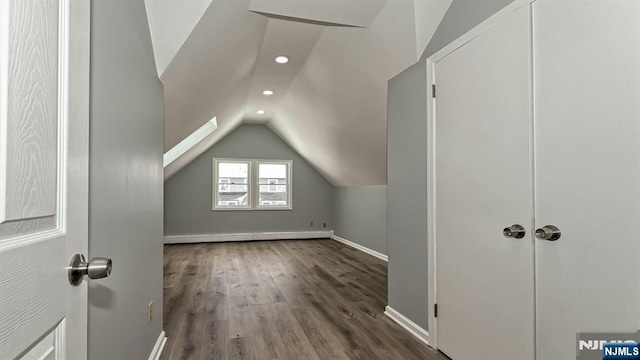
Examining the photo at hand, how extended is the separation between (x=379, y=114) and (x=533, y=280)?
90.0 inches

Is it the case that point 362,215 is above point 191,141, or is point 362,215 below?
below

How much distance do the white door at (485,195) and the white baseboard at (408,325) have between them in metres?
0.14

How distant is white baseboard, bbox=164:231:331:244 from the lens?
21.2ft

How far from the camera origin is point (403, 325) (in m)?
2.54

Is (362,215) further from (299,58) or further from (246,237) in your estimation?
(299,58)

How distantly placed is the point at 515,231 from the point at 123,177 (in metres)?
1.82

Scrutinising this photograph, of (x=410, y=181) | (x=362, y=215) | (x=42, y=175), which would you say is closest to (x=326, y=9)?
(x=410, y=181)

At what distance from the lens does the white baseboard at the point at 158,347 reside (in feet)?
6.52

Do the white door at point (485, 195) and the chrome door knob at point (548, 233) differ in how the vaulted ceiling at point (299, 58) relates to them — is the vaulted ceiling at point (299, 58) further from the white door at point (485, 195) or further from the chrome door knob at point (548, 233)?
the chrome door knob at point (548, 233)

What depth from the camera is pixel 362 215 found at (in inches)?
233

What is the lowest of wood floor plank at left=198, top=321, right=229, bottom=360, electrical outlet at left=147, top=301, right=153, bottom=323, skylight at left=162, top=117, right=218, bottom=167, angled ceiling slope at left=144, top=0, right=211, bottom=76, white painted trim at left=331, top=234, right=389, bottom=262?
white painted trim at left=331, top=234, right=389, bottom=262

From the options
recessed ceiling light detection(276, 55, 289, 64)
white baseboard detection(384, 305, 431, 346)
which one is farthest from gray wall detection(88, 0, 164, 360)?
white baseboard detection(384, 305, 431, 346)

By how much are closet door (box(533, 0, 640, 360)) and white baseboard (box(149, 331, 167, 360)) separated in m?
2.07

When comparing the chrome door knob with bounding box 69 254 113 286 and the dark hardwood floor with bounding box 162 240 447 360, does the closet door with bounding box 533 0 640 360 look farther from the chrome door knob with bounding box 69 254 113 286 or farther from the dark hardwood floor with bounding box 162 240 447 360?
the chrome door knob with bounding box 69 254 113 286
